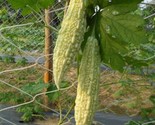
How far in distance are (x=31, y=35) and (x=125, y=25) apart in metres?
4.21

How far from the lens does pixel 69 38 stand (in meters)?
0.56

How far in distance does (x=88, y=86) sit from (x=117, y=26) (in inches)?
6.0

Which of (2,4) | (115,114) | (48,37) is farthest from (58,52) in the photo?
(2,4)

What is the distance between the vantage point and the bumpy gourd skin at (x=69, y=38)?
56 cm

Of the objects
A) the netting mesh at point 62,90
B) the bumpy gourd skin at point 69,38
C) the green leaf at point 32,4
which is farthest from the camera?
the netting mesh at point 62,90

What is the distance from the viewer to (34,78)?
354 centimetres

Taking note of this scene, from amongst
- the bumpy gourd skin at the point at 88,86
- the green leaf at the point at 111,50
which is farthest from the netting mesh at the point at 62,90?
the bumpy gourd skin at the point at 88,86

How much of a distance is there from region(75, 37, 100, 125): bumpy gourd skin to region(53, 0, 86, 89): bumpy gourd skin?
1.3 inches

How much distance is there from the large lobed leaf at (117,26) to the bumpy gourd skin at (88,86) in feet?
0.15

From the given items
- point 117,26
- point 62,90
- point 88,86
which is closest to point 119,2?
point 117,26

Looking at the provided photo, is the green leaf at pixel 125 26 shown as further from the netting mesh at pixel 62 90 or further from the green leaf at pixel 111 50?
the netting mesh at pixel 62 90

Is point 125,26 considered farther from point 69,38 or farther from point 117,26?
point 69,38

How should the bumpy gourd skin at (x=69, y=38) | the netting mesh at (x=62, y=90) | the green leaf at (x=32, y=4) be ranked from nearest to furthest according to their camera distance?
the bumpy gourd skin at (x=69, y=38)
the green leaf at (x=32, y=4)
the netting mesh at (x=62, y=90)

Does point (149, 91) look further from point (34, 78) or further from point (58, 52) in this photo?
point (58, 52)
